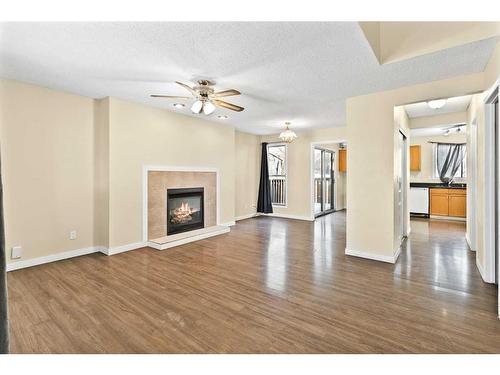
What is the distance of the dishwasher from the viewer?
6971 millimetres

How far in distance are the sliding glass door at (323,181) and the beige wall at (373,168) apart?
3.73 meters

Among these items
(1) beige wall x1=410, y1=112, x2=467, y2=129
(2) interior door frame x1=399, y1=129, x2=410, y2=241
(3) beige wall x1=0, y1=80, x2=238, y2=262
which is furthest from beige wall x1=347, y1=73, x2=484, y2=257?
(3) beige wall x1=0, y1=80, x2=238, y2=262

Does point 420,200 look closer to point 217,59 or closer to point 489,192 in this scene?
point 489,192

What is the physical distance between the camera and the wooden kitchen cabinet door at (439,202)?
6715mm

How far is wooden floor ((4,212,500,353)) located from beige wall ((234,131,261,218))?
3.13 metres

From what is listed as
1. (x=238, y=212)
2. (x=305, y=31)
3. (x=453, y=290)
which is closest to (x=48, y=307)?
(x=305, y=31)

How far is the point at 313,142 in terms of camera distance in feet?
22.2

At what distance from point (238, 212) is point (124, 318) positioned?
4903mm

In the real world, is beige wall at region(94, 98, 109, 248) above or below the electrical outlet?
above

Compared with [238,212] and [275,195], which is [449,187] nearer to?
[275,195]

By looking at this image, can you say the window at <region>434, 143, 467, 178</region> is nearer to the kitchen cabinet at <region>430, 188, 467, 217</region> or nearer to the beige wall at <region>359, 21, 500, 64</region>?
the kitchen cabinet at <region>430, 188, 467, 217</region>

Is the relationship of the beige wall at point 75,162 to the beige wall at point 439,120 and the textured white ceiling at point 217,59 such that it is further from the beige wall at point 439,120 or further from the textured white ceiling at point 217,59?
the beige wall at point 439,120

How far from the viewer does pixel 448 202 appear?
6688mm

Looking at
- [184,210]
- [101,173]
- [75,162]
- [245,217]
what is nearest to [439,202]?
[245,217]
